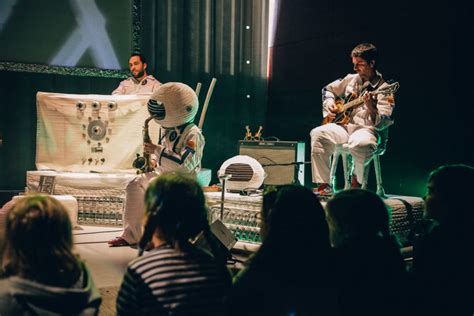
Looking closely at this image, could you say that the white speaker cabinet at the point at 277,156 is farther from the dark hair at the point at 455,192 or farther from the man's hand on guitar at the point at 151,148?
the dark hair at the point at 455,192

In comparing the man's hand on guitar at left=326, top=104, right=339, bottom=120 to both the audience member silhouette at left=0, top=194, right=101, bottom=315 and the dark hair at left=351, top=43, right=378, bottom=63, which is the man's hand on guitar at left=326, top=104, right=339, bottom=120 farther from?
the audience member silhouette at left=0, top=194, right=101, bottom=315

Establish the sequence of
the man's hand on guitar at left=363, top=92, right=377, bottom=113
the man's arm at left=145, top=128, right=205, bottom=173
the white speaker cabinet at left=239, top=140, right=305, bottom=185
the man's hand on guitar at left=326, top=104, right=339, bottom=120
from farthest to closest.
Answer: the white speaker cabinet at left=239, top=140, right=305, bottom=185
the man's hand on guitar at left=326, top=104, right=339, bottom=120
the man's hand on guitar at left=363, top=92, right=377, bottom=113
the man's arm at left=145, top=128, right=205, bottom=173

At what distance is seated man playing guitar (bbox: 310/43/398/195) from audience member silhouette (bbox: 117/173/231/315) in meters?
2.90

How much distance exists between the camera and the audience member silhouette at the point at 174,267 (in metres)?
1.82

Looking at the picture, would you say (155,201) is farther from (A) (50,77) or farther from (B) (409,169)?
(A) (50,77)

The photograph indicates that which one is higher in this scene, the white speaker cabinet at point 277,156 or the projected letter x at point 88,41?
the projected letter x at point 88,41

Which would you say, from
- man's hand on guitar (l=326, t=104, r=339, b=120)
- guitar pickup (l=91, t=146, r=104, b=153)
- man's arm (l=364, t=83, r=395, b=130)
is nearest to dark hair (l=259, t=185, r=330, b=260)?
man's arm (l=364, t=83, r=395, b=130)

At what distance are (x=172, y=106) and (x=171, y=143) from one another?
11.7 inches

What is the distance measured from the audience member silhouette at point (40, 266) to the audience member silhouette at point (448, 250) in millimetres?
1241

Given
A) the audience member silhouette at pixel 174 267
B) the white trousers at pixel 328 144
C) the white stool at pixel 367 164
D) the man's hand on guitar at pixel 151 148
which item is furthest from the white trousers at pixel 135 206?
the audience member silhouette at pixel 174 267

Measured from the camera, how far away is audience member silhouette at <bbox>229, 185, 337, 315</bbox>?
5.94ft

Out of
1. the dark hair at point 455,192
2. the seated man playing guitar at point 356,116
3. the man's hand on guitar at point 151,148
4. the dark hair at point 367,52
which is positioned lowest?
the dark hair at point 455,192

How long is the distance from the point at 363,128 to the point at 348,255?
2.92 m

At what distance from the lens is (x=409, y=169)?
5.84 m
